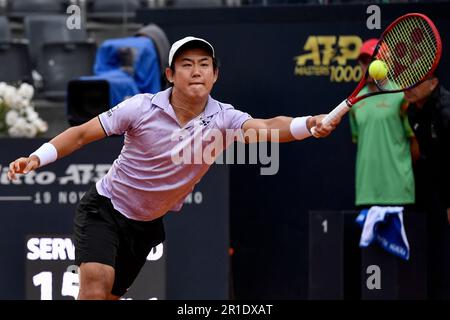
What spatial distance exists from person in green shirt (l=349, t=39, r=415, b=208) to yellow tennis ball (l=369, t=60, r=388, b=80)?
2777 millimetres

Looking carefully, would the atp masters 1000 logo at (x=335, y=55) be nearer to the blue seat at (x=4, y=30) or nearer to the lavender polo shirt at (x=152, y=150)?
the lavender polo shirt at (x=152, y=150)

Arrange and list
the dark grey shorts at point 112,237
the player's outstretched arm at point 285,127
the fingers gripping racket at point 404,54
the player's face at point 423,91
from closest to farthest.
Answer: the player's outstretched arm at point 285,127 → the fingers gripping racket at point 404,54 → the dark grey shorts at point 112,237 → the player's face at point 423,91

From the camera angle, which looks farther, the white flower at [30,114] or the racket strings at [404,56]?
the white flower at [30,114]

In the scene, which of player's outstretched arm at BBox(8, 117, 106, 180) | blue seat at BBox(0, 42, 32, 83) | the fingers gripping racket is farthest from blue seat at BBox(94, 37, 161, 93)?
the fingers gripping racket

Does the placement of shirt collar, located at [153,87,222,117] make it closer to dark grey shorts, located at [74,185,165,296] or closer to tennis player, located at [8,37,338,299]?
tennis player, located at [8,37,338,299]

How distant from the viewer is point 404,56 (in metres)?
5.89

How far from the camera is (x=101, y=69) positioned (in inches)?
338

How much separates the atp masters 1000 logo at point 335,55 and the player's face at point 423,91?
78 cm

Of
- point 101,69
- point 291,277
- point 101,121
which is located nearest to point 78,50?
point 101,69

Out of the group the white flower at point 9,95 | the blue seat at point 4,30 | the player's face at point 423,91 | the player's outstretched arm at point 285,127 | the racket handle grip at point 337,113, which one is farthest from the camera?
the blue seat at point 4,30

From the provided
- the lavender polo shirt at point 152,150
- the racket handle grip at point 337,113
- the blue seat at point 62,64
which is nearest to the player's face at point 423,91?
the lavender polo shirt at point 152,150

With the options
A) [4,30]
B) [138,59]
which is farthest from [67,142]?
[4,30]

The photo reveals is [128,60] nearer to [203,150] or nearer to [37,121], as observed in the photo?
[37,121]

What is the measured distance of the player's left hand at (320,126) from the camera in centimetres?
514
